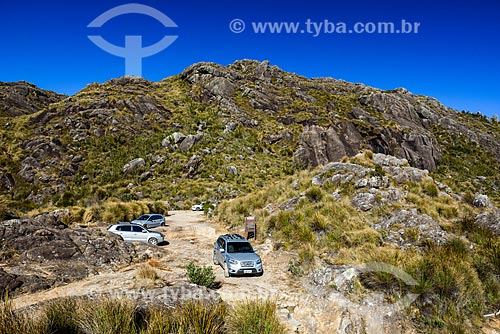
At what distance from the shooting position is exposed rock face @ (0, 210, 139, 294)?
42.1 feet

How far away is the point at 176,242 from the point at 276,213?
7598 mm

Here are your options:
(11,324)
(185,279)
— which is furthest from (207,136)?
(11,324)

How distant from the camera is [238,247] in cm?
1596

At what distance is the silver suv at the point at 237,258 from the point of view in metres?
14.6

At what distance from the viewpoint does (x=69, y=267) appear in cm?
1466

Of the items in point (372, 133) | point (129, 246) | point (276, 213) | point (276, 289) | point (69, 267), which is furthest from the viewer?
point (372, 133)

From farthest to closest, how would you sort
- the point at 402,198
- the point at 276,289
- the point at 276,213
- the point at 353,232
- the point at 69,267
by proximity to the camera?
the point at 276,213
the point at 402,198
the point at 353,232
the point at 69,267
the point at 276,289

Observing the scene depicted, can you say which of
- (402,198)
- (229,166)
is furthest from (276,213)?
(229,166)

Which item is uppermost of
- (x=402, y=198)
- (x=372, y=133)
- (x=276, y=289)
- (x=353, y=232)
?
(x=372, y=133)

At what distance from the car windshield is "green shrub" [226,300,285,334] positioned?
25.7 ft

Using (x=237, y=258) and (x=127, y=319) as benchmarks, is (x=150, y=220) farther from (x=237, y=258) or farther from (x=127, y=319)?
(x=127, y=319)

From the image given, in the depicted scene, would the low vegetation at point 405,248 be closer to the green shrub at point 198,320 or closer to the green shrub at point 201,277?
the green shrub at point 201,277

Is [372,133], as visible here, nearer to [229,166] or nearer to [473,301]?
[229,166]

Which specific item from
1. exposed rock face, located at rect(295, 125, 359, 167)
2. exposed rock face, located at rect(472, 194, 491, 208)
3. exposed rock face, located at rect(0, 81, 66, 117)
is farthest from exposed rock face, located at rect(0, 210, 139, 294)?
exposed rock face, located at rect(0, 81, 66, 117)
